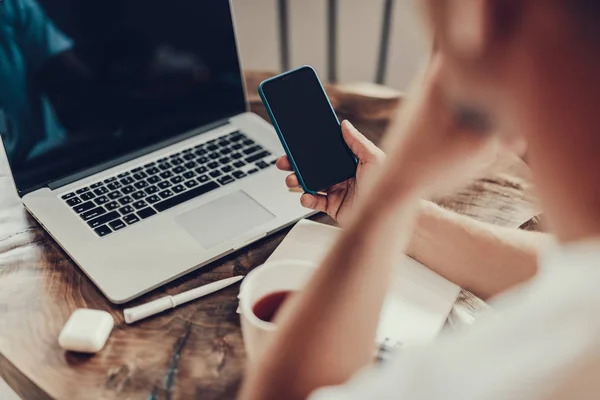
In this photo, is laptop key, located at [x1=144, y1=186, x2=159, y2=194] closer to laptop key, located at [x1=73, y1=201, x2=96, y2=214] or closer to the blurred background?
laptop key, located at [x1=73, y1=201, x2=96, y2=214]

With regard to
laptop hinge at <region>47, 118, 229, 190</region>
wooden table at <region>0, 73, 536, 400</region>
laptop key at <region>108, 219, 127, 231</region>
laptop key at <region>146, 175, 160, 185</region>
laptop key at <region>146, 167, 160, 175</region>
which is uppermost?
laptop hinge at <region>47, 118, 229, 190</region>

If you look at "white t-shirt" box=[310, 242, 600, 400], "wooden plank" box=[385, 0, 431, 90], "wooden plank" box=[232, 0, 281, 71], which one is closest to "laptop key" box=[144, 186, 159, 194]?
"white t-shirt" box=[310, 242, 600, 400]

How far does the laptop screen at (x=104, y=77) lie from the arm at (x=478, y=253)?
1.37 feet

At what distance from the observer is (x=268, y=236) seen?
767 millimetres

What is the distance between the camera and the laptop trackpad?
76 cm

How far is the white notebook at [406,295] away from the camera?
621 mm

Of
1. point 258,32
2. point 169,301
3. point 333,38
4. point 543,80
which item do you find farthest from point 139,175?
point 333,38

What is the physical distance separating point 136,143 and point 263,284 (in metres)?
0.42

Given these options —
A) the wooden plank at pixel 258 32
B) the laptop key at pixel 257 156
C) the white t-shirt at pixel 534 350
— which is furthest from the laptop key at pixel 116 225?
the wooden plank at pixel 258 32

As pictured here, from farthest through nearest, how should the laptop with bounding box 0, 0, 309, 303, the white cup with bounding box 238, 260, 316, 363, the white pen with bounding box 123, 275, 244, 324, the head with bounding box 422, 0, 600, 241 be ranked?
1. the laptop with bounding box 0, 0, 309, 303
2. the white pen with bounding box 123, 275, 244, 324
3. the white cup with bounding box 238, 260, 316, 363
4. the head with bounding box 422, 0, 600, 241

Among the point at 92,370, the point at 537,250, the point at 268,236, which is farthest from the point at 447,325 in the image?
the point at 92,370

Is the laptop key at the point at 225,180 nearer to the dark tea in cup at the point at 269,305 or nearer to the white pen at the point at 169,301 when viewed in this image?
the white pen at the point at 169,301

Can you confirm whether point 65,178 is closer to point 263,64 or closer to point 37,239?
point 37,239

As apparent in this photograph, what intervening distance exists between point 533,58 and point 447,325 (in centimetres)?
39
